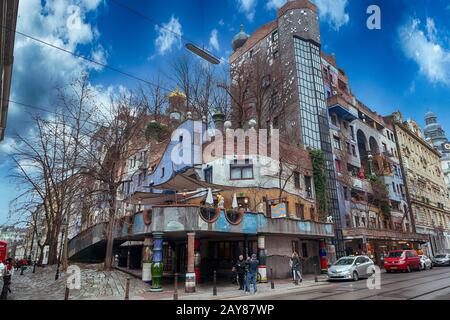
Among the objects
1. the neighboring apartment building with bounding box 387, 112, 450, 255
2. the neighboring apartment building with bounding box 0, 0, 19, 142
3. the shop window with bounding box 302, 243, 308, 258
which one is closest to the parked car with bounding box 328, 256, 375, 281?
the shop window with bounding box 302, 243, 308, 258

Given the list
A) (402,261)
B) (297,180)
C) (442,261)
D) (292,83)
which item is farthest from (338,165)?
(442,261)

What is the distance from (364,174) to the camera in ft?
135

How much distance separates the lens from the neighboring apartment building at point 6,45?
1028 centimetres

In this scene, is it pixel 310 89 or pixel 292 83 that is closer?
pixel 292 83

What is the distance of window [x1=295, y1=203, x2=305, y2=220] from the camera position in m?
26.7

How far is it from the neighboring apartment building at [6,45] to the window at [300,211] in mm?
21870

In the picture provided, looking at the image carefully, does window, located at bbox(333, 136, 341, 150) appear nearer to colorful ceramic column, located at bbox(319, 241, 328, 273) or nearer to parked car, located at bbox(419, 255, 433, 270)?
colorful ceramic column, located at bbox(319, 241, 328, 273)

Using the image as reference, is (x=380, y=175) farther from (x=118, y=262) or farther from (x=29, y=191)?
(x=29, y=191)

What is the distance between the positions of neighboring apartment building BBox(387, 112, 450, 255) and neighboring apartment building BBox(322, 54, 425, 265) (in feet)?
10.4

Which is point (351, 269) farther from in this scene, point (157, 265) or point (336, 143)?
point (336, 143)

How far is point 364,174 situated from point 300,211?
18.7 m

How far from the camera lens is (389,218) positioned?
41031mm
